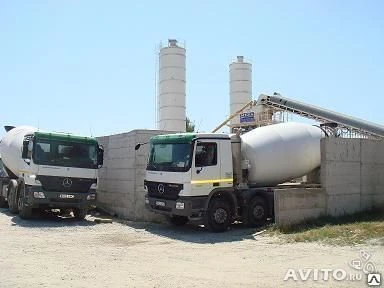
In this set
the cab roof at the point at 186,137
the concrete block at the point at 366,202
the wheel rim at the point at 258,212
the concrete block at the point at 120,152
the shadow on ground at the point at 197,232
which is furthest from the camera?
the concrete block at the point at 120,152

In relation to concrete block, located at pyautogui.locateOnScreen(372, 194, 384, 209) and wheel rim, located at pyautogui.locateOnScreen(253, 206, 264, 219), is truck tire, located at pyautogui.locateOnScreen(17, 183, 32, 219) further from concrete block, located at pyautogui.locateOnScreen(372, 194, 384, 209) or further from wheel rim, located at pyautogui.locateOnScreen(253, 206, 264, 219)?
concrete block, located at pyautogui.locateOnScreen(372, 194, 384, 209)

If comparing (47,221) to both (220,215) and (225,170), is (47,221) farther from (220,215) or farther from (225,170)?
(225,170)

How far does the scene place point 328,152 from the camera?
52.5 feet

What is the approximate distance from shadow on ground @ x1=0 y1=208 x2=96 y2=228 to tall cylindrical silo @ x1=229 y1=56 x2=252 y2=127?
27656 mm

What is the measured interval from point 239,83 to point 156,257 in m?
35.3

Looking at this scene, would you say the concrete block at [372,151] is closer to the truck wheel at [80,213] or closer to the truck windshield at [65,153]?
the truck windshield at [65,153]

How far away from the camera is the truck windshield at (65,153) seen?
1639 centimetres

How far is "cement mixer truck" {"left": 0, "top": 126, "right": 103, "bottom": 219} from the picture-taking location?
16281 millimetres

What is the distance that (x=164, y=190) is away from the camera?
14.9 meters

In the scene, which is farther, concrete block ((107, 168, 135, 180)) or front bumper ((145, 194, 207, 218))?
concrete block ((107, 168, 135, 180))

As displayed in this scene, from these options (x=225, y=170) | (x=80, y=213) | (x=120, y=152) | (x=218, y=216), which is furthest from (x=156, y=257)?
(x=120, y=152)

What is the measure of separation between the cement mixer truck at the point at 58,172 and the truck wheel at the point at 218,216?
4.64 metres

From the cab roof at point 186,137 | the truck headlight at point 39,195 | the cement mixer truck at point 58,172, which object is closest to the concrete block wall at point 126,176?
the cement mixer truck at point 58,172

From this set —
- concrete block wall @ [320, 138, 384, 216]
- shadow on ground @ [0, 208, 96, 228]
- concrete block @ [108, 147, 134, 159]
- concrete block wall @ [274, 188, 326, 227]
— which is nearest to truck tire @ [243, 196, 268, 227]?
concrete block wall @ [274, 188, 326, 227]
